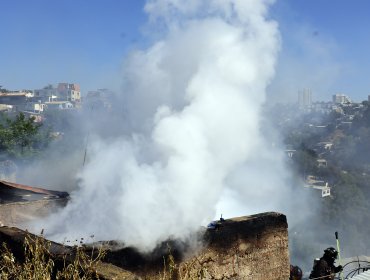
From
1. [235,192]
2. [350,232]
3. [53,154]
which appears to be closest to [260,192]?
[235,192]

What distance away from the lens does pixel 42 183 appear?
14.9 metres

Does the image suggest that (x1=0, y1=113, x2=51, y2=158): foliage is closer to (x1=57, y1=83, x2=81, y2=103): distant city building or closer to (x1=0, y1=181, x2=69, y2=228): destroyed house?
(x1=0, y1=181, x2=69, y2=228): destroyed house

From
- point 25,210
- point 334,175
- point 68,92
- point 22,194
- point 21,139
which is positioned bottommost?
point 25,210

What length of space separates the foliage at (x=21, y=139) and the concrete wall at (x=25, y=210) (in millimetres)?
12540

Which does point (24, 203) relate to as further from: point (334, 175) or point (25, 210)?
point (334, 175)

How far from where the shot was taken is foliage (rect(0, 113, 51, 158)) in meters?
21.0

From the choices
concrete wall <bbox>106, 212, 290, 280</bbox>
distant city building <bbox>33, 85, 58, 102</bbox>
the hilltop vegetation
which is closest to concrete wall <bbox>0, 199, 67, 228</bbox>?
concrete wall <bbox>106, 212, 290, 280</bbox>

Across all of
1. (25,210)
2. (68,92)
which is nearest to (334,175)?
(25,210)

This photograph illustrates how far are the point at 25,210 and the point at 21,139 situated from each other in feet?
46.0

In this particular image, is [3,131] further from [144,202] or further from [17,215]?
[144,202]

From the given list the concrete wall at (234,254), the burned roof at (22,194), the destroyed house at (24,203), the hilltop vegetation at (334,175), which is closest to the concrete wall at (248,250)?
the concrete wall at (234,254)

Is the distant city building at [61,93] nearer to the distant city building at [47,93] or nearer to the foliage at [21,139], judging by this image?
the distant city building at [47,93]

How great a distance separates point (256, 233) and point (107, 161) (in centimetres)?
273

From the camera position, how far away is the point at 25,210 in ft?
29.7
